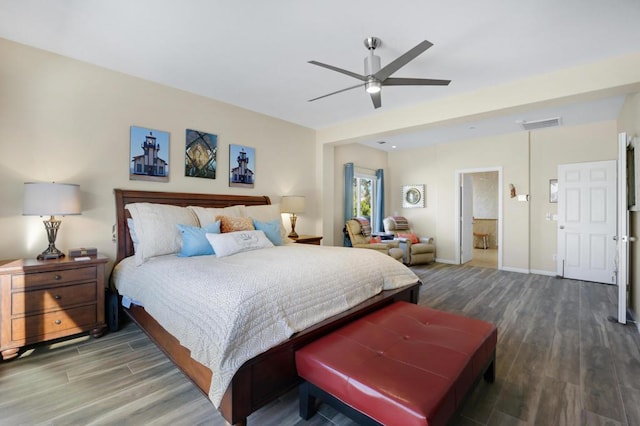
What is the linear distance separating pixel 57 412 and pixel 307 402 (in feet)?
4.92

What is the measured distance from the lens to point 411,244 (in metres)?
6.21

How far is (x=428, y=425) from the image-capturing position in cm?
119

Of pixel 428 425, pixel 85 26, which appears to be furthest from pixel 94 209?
pixel 428 425

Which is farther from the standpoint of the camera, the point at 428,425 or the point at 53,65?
the point at 53,65

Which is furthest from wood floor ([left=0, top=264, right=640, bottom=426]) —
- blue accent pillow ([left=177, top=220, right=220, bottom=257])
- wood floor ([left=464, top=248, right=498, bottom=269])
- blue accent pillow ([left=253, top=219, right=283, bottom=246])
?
wood floor ([left=464, top=248, right=498, bottom=269])

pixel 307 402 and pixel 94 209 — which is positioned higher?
pixel 94 209

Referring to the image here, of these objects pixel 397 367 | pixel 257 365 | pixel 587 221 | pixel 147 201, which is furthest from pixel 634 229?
pixel 147 201

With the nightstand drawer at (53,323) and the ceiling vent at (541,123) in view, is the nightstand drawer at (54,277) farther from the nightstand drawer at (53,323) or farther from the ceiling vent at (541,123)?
the ceiling vent at (541,123)

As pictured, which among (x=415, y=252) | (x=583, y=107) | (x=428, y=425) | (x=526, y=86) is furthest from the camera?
(x=415, y=252)

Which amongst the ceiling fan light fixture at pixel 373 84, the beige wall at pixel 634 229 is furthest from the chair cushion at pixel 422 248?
the ceiling fan light fixture at pixel 373 84

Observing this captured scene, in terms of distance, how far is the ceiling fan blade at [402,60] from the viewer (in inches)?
84.9

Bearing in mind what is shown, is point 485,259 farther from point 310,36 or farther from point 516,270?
point 310,36

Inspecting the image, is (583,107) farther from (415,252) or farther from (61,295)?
(61,295)

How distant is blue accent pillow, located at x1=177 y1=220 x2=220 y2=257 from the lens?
9.06 feet
